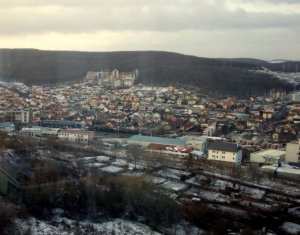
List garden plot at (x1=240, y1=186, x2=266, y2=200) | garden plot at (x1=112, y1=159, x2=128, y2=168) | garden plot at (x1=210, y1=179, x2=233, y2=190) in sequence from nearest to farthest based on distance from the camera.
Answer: garden plot at (x1=240, y1=186, x2=266, y2=200) < garden plot at (x1=210, y1=179, x2=233, y2=190) < garden plot at (x1=112, y1=159, x2=128, y2=168)

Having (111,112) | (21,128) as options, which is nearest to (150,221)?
(21,128)

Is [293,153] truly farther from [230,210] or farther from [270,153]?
[230,210]

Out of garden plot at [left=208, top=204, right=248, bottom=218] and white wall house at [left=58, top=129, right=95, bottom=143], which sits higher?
white wall house at [left=58, top=129, right=95, bottom=143]

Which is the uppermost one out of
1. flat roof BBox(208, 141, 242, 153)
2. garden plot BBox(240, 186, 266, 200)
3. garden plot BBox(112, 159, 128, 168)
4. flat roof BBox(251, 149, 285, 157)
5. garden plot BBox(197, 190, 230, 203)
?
flat roof BBox(208, 141, 242, 153)

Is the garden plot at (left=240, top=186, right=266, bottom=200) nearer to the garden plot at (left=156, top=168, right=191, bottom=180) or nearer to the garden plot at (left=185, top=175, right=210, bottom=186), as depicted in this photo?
the garden plot at (left=185, top=175, right=210, bottom=186)

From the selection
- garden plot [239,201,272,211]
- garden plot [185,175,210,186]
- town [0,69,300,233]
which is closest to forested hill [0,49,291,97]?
town [0,69,300,233]

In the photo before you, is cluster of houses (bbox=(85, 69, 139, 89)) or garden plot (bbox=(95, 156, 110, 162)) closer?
garden plot (bbox=(95, 156, 110, 162))

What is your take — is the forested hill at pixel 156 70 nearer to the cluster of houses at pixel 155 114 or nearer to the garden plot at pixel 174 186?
the cluster of houses at pixel 155 114
